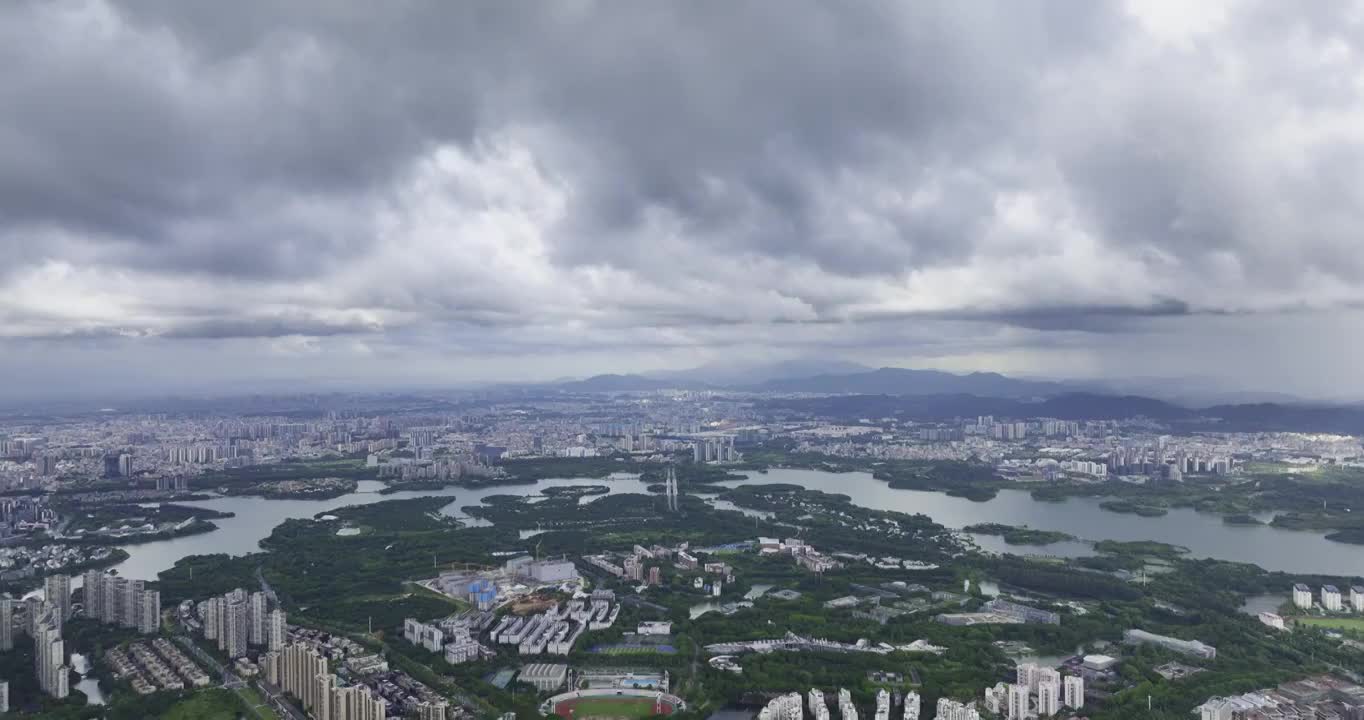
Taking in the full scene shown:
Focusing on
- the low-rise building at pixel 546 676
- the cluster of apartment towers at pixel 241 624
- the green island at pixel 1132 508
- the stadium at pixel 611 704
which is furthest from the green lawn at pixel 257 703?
the green island at pixel 1132 508

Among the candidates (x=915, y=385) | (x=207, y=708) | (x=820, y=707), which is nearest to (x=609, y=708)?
(x=820, y=707)

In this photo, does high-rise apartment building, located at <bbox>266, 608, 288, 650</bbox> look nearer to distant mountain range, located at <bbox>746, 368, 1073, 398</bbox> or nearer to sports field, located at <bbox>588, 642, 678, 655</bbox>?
sports field, located at <bbox>588, 642, 678, 655</bbox>

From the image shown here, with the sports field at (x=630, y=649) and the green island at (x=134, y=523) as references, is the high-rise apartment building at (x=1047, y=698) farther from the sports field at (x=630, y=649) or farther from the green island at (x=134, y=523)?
the green island at (x=134, y=523)

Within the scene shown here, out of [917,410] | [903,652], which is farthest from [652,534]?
[917,410]

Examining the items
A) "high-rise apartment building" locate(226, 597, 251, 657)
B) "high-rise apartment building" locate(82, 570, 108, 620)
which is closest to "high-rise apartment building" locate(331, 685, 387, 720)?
"high-rise apartment building" locate(226, 597, 251, 657)

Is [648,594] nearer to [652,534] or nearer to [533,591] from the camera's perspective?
[533,591]
